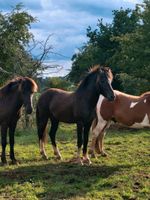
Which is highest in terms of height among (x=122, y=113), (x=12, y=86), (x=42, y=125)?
(x=12, y=86)

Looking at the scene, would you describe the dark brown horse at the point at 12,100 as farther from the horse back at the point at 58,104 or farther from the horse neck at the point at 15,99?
the horse back at the point at 58,104

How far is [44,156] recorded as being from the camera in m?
9.52

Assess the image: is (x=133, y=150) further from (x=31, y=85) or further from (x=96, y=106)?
(x=31, y=85)

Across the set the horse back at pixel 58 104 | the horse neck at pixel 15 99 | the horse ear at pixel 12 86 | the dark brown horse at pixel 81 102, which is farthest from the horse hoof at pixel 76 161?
the horse ear at pixel 12 86

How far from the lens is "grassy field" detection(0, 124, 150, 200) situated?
20.9 ft

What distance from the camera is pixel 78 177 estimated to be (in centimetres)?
740

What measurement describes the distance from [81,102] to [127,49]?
13147 mm

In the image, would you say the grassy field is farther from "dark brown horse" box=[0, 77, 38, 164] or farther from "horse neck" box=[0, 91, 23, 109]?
"horse neck" box=[0, 91, 23, 109]

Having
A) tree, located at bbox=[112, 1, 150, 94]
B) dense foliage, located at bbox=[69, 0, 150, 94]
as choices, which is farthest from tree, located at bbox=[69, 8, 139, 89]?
tree, located at bbox=[112, 1, 150, 94]

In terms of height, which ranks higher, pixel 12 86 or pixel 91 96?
pixel 12 86

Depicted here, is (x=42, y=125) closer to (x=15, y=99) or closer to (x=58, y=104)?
(x=58, y=104)

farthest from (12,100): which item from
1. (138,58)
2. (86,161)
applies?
(138,58)

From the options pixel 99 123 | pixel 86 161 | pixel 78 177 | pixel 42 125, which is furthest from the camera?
pixel 42 125

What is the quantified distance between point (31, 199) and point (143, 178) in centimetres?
224
